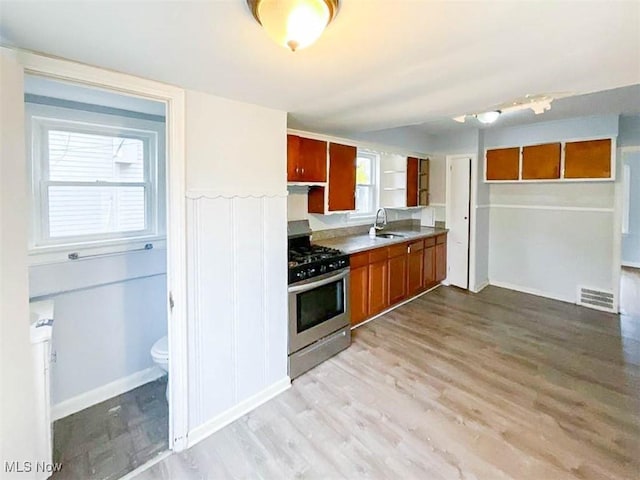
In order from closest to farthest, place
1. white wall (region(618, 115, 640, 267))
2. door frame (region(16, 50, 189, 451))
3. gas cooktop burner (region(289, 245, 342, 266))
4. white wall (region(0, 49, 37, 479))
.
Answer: white wall (region(0, 49, 37, 479)) → door frame (region(16, 50, 189, 451)) → gas cooktop burner (region(289, 245, 342, 266)) → white wall (region(618, 115, 640, 267))

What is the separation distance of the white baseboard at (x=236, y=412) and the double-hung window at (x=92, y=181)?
150cm

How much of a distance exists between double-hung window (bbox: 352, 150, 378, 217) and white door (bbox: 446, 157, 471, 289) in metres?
1.26

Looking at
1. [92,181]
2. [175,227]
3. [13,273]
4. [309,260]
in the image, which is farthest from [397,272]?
[13,273]

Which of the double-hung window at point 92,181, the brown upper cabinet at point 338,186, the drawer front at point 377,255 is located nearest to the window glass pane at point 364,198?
the brown upper cabinet at point 338,186

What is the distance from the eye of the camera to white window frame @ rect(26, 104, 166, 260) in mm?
2148

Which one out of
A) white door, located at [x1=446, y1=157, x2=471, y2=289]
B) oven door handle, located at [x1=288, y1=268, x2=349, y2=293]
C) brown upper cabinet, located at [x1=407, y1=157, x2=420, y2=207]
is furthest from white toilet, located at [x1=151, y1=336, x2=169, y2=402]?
white door, located at [x1=446, y1=157, x2=471, y2=289]

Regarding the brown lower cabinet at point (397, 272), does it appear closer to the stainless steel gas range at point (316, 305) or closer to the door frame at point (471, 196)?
the stainless steel gas range at point (316, 305)

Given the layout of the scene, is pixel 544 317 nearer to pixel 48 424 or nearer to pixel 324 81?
pixel 324 81

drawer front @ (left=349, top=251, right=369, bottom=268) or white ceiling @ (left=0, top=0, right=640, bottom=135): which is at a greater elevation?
white ceiling @ (left=0, top=0, right=640, bottom=135)

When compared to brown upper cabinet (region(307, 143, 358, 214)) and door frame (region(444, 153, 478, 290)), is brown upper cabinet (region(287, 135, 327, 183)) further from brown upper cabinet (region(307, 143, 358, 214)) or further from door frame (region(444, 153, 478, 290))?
door frame (region(444, 153, 478, 290))

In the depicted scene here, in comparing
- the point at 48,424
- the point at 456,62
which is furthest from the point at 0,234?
the point at 456,62

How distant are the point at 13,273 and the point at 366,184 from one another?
4.00m

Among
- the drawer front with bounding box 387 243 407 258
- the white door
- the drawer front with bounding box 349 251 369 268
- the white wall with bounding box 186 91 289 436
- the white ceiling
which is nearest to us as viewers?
the white ceiling

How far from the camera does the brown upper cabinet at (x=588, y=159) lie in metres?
4.05
